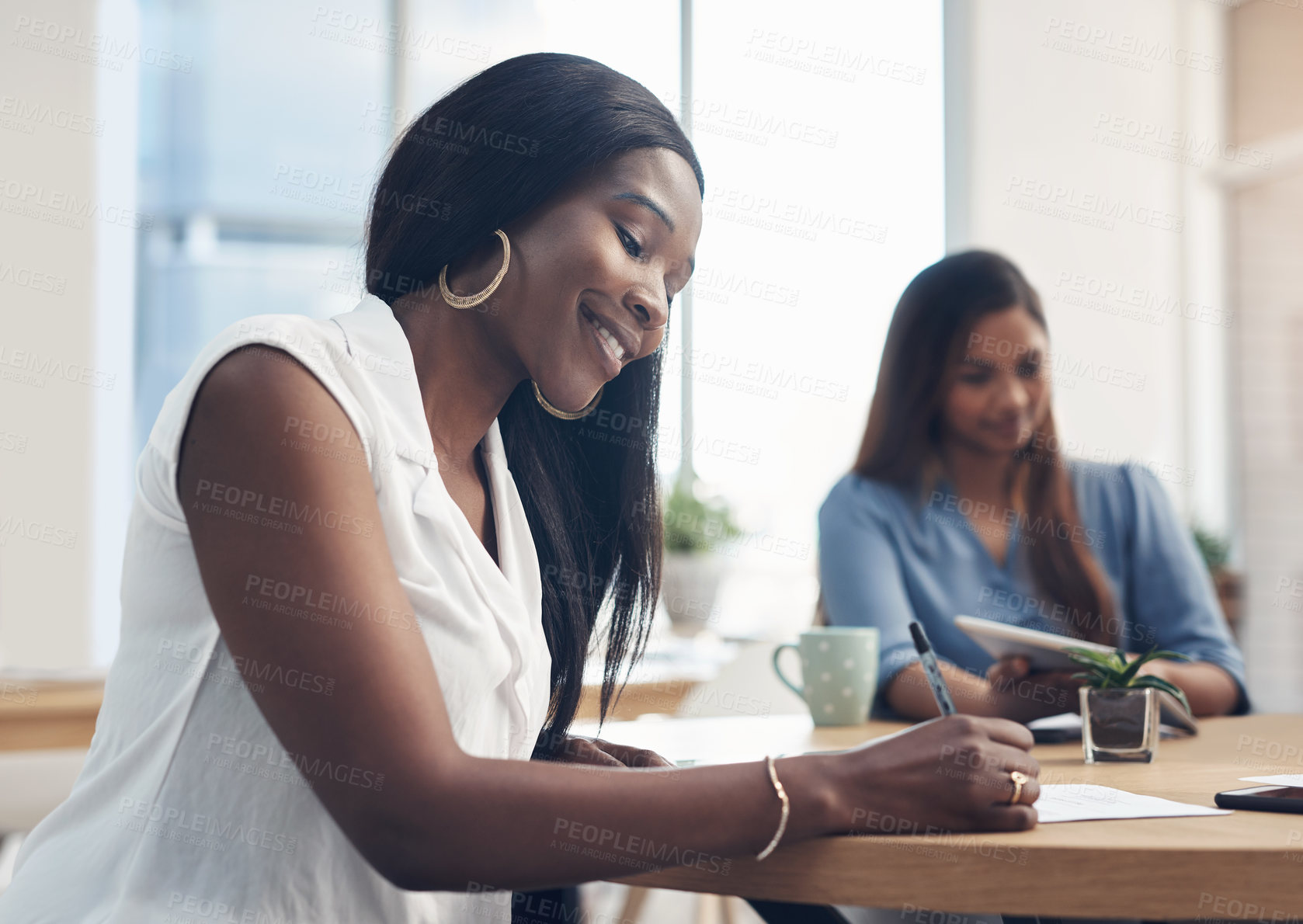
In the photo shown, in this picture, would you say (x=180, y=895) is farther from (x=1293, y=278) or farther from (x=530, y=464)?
(x=1293, y=278)

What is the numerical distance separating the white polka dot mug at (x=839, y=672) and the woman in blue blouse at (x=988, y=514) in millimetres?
151

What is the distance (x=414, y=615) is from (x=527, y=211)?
0.46 meters

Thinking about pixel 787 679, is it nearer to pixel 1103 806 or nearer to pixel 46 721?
pixel 1103 806

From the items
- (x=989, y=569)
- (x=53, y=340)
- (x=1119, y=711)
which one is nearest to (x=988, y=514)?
(x=989, y=569)

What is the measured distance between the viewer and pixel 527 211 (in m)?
1.10

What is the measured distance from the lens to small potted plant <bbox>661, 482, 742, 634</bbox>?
351cm

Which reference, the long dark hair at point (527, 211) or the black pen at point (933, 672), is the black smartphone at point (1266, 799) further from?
the long dark hair at point (527, 211)

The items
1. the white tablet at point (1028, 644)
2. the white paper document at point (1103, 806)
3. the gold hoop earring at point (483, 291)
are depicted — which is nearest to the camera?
the white paper document at point (1103, 806)

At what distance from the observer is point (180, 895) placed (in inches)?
33.8

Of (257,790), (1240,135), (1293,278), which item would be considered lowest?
(257,790)

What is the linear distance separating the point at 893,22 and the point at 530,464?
375 centimetres

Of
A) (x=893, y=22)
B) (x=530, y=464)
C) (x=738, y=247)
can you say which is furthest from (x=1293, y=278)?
(x=530, y=464)

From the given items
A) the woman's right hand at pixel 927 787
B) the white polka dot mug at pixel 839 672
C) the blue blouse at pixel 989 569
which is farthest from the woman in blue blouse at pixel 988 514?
the woman's right hand at pixel 927 787

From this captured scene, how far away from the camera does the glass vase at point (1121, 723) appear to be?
1217 mm
